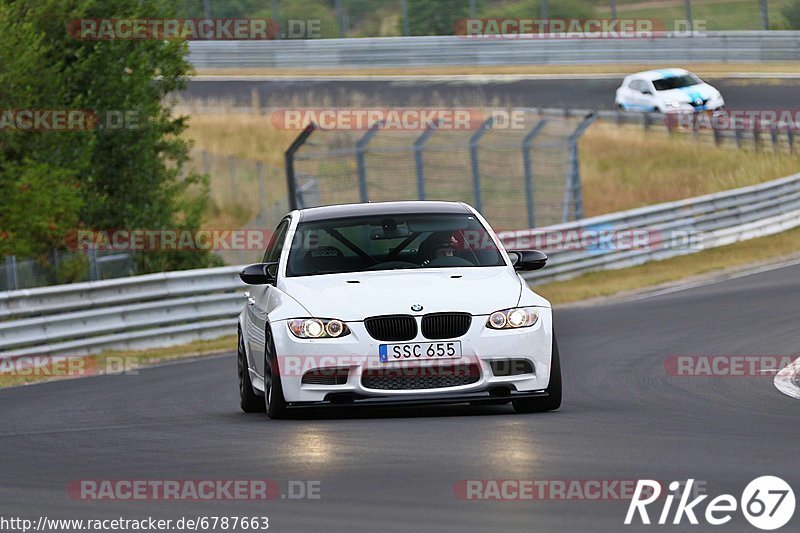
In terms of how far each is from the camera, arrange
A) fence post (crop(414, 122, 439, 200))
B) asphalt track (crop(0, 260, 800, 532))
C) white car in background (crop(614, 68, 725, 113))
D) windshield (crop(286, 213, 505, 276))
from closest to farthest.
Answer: asphalt track (crop(0, 260, 800, 532)) → windshield (crop(286, 213, 505, 276)) → fence post (crop(414, 122, 439, 200)) → white car in background (crop(614, 68, 725, 113))

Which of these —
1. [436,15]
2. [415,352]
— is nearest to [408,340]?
[415,352]

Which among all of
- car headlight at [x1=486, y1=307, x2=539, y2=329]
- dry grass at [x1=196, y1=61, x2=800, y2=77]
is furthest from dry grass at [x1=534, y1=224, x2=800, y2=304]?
dry grass at [x1=196, y1=61, x2=800, y2=77]

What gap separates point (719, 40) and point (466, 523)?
4181 centimetres

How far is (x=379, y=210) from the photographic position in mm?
11461

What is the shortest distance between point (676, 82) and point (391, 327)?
34522 millimetres

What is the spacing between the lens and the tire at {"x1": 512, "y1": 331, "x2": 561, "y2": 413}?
33.7 feet

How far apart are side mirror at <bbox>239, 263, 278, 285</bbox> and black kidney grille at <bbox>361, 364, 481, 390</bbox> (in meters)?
1.49

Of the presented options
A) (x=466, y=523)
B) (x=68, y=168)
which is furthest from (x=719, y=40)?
(x=466, y=523)

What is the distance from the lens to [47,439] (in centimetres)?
988

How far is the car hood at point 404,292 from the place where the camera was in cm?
1002

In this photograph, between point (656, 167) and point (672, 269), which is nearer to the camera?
point (672, 269)

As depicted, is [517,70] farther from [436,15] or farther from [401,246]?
[401,246]

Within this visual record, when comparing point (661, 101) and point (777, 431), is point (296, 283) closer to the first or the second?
point (777, 431)

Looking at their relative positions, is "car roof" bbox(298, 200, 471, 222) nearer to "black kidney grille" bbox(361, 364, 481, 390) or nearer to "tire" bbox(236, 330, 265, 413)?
"tire" bbox(236, 330, 265, 413)
